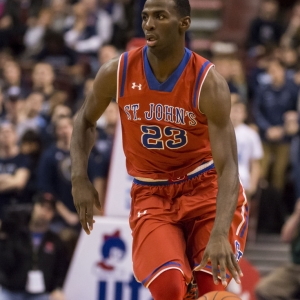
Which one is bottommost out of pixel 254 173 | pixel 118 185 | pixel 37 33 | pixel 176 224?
pixel 254 173

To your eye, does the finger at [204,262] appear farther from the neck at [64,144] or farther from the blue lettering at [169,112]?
the neck at [64,144]

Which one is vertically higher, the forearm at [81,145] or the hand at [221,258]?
the forearm at [81,145]

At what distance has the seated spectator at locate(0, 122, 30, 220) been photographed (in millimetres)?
8648

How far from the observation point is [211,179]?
490 cm

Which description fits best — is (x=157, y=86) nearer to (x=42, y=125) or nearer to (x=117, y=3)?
(x=42, y=125)

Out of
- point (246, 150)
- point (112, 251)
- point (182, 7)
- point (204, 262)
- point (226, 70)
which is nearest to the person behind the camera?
point (204, 262)

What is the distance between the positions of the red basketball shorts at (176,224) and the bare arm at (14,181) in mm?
3860

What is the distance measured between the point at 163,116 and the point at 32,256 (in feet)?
11.8

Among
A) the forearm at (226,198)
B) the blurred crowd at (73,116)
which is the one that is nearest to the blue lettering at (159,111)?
the forearm at (226,198)

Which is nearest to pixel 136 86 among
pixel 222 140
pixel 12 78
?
pixel 222 140

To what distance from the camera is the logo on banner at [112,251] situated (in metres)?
7.41

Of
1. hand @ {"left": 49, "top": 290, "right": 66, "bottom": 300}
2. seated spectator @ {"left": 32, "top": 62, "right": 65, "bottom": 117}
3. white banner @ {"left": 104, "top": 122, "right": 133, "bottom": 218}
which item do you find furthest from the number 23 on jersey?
seated spectator @ {"left": 32, "top": 62, "right": 65, "bottom": 117}

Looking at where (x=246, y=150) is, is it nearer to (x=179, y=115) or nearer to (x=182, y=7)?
(x=179, y=115)

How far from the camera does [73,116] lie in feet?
31.3
